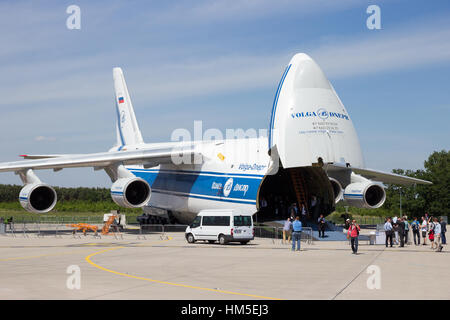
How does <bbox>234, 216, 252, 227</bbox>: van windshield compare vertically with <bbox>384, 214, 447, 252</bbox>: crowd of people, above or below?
above

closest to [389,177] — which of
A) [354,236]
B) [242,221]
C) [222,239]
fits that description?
[242,221]

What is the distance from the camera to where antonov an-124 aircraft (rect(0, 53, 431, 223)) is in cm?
2744

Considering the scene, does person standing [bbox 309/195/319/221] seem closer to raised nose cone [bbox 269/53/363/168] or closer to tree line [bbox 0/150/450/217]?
raised nose cone [bbox 269/53/363/168]

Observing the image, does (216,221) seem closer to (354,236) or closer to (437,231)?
(354,236)

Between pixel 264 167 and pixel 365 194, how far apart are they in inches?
344

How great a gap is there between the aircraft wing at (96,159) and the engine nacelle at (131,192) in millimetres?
1413

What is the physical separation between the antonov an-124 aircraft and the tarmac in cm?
556

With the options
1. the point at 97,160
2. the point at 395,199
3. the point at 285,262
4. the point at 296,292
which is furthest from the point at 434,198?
the point at 296,292

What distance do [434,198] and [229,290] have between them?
7500cm

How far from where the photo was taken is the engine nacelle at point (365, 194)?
3462cm

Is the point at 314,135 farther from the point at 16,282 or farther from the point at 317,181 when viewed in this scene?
the point at 16,282

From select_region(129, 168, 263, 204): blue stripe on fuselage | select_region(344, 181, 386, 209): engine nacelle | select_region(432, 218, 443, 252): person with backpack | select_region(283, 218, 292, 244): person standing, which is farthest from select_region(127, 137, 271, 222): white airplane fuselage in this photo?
select_region(432, 218, 443, 252): person with backpack

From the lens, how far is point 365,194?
35375 mm
